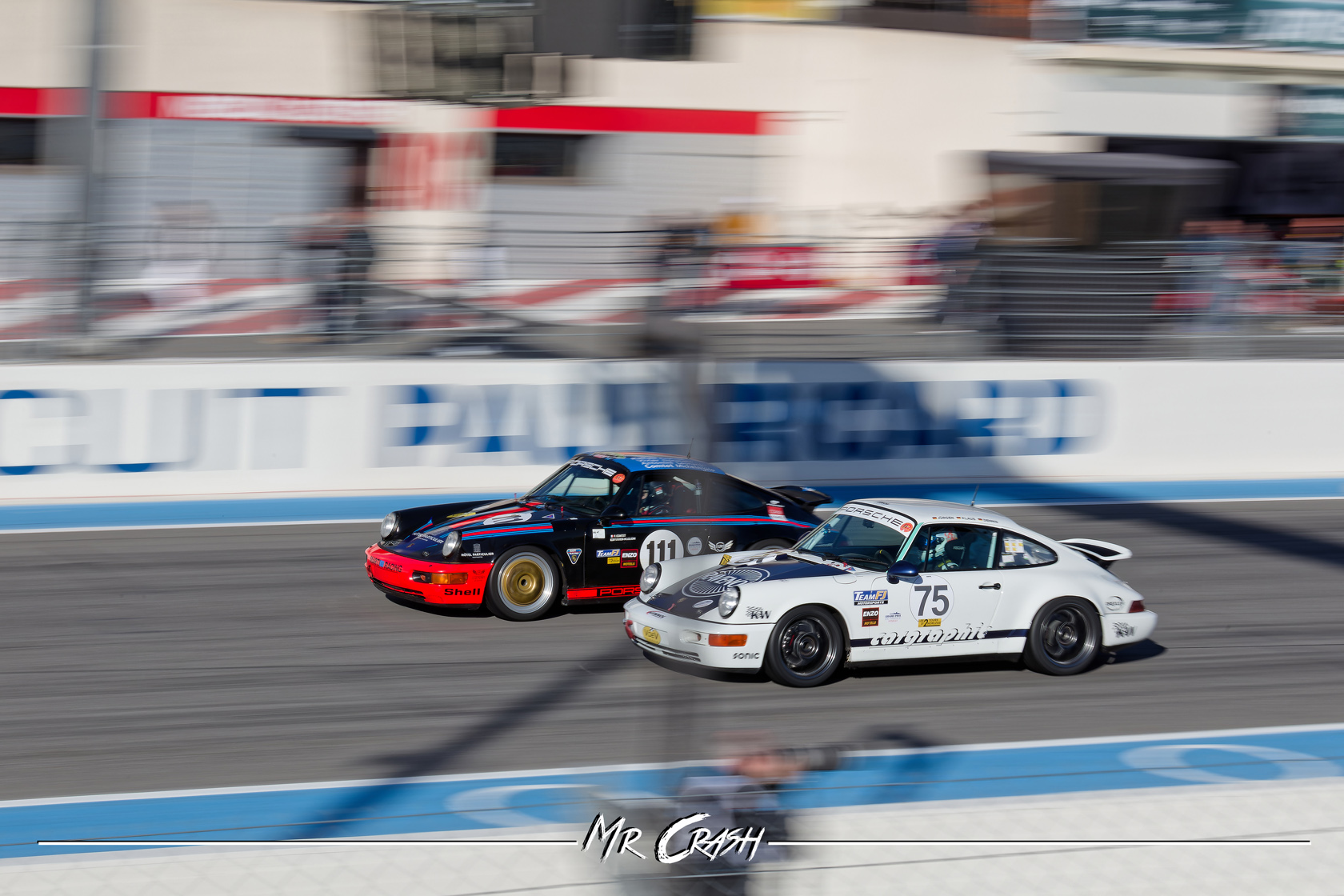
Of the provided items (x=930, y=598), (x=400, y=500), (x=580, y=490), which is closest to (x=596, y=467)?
(x=580, y=490)

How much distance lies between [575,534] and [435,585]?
3.12 ft

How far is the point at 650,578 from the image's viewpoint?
7980 mm

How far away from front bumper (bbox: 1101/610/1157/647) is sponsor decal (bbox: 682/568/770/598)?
2120 millimetres

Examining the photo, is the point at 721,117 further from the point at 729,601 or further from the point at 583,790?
the point at 583,790

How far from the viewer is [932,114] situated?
863 inches

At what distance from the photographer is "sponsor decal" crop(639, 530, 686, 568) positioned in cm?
882

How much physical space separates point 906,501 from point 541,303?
6062 mm

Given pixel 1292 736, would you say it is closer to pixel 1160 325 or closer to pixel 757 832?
pixel 757 832

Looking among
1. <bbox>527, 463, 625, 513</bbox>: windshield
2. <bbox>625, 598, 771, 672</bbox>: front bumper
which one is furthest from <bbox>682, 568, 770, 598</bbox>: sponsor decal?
<bbox>527, 463, 625, 513</bbox>: windshield

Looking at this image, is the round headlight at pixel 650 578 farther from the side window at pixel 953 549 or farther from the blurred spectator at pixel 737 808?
the blurred spectator at pixel 737 808

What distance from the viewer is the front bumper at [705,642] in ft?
23.3

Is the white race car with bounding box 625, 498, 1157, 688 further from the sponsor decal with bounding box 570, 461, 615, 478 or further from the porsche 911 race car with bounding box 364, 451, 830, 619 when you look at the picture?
the sponsor decal with bounding box 570, 461, 615, 478

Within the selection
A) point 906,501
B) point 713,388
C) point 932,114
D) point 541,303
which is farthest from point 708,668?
point 932,114

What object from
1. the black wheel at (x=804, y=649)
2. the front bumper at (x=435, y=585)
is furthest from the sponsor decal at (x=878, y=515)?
the front bumper at (x=435, y=585)
